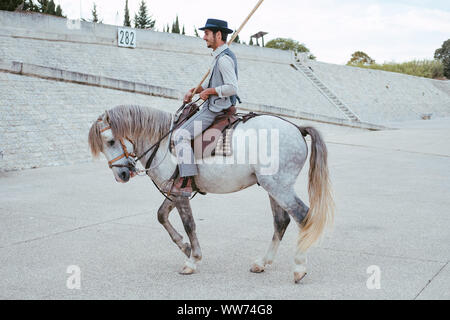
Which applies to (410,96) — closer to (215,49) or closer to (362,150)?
(362,150)

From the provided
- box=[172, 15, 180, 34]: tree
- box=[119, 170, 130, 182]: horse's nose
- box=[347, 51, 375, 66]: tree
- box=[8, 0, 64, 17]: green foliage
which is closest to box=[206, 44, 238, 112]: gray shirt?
box=[119, 170, 130, 182]: horse's nose

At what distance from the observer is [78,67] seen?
891 inches

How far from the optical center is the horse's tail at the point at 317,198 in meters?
4.87

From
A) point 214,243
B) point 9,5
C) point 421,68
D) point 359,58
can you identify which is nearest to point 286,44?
point 359,58

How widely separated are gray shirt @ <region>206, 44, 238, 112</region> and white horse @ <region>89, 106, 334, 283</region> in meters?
0.30

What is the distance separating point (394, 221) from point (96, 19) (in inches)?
1908

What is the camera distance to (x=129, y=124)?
519cm

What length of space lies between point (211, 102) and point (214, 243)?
2.01 m

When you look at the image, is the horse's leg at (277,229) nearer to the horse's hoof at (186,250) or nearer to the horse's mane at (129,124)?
the horse's hoof at (186,250)

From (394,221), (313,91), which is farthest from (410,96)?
(394,221)

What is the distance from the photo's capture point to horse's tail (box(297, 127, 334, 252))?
487 centimetres

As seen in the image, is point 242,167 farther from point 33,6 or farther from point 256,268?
point 33,6

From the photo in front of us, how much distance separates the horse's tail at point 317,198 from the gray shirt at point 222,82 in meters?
0.89

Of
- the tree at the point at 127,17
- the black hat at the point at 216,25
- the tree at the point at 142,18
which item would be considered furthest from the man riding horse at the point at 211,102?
the tree at the point at 142,18
